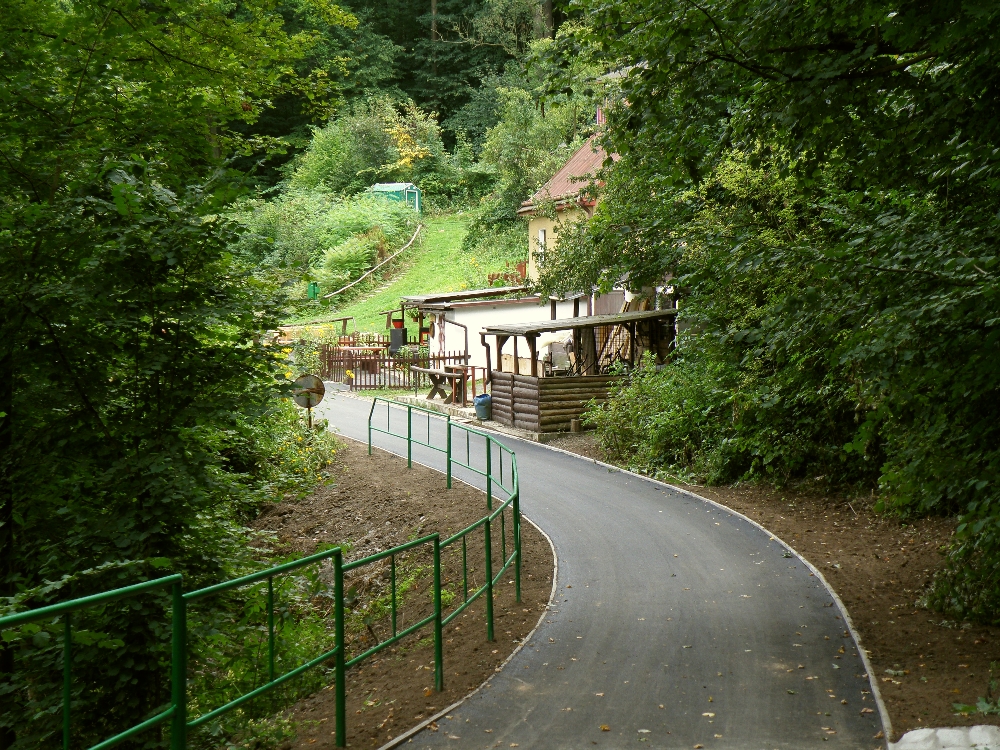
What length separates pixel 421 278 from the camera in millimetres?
48219

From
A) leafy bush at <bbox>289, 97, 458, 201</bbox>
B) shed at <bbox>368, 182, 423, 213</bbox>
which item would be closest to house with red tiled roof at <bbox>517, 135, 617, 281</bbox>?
shed at <bbox>368, 182, 423, 213</bbox>

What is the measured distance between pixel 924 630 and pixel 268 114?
59932mm

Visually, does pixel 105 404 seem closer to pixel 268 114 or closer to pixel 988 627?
pixel 988 627

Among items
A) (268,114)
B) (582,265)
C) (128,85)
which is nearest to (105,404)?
(128,85)

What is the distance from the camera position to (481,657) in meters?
8.80

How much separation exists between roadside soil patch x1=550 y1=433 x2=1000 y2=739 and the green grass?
2898 centimetres

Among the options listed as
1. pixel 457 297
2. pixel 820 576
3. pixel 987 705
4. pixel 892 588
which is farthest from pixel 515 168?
pixel 987 705

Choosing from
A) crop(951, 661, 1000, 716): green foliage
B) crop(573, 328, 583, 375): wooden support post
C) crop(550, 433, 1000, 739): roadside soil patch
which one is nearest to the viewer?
crop(951, 661, 1000, 716): green foliage

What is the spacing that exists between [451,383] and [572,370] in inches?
164

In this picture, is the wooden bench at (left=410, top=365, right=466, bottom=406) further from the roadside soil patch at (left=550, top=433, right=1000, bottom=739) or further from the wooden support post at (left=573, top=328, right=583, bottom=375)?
the roadside soil patch at (left=550, top=433, right=1000, bottom=739)

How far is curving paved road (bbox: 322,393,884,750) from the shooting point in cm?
700

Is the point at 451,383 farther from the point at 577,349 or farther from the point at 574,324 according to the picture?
the point at 574,324

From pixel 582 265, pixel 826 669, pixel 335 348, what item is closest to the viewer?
pixel 826 669

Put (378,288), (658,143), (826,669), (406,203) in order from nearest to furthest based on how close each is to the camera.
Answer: (826,669) < (658,143) < (378,288) < (406,203)
